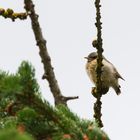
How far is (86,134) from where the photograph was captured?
2.17m

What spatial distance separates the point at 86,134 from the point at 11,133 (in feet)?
3.85

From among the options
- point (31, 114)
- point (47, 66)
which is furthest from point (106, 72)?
point (31, 114)

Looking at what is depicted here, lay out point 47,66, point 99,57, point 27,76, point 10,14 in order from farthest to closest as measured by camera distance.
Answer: point 99,57 < point 10,14 < point 47,66 < point 27,76

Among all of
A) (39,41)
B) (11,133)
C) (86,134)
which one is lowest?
(11,133)

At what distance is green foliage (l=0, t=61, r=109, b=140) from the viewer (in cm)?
195

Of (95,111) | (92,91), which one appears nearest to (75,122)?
(95,111)

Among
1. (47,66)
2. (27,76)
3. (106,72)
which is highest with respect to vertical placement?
(106,72)

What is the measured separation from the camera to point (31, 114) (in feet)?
6.79

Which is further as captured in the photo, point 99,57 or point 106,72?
point 106,72

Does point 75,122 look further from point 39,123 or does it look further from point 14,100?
point 14,100

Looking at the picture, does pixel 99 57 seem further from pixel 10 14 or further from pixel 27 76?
pixel 27 76

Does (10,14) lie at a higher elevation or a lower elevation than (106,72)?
lower

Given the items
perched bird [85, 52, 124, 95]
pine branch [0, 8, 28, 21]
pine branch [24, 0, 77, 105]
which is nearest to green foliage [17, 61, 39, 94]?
pine branch [24, 0, 77, 105]

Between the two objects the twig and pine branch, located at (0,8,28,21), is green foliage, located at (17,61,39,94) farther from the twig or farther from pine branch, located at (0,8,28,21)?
pine branch, located at (0,8,28,21)
